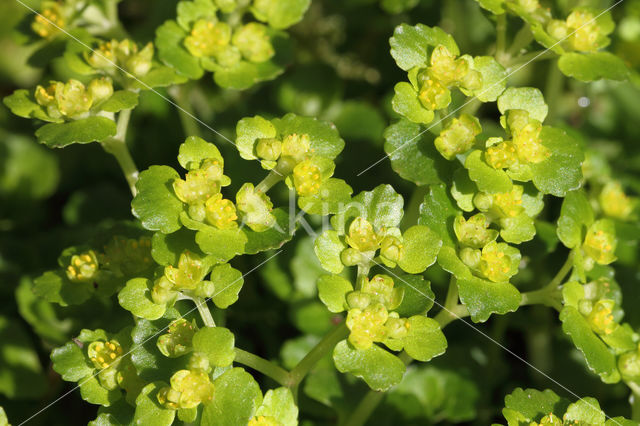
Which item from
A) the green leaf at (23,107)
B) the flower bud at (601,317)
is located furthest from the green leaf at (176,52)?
the flower bud at (601,317)

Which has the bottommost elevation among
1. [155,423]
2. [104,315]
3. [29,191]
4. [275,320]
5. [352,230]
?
[275,320]

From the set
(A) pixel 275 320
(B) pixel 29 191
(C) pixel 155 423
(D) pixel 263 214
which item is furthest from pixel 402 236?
(B) pixel 29 191

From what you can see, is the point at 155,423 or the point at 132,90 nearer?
the point at 155,423

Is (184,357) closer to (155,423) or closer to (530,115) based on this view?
(155,423)

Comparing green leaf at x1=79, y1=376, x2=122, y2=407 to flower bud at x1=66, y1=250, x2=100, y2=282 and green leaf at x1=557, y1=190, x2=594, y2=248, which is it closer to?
flower bud at x1=66, y1=250, x2=100, y2=282

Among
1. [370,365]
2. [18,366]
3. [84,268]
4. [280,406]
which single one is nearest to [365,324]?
[370,365]

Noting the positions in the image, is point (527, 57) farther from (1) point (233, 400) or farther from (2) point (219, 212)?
(1) point (233, 400)
